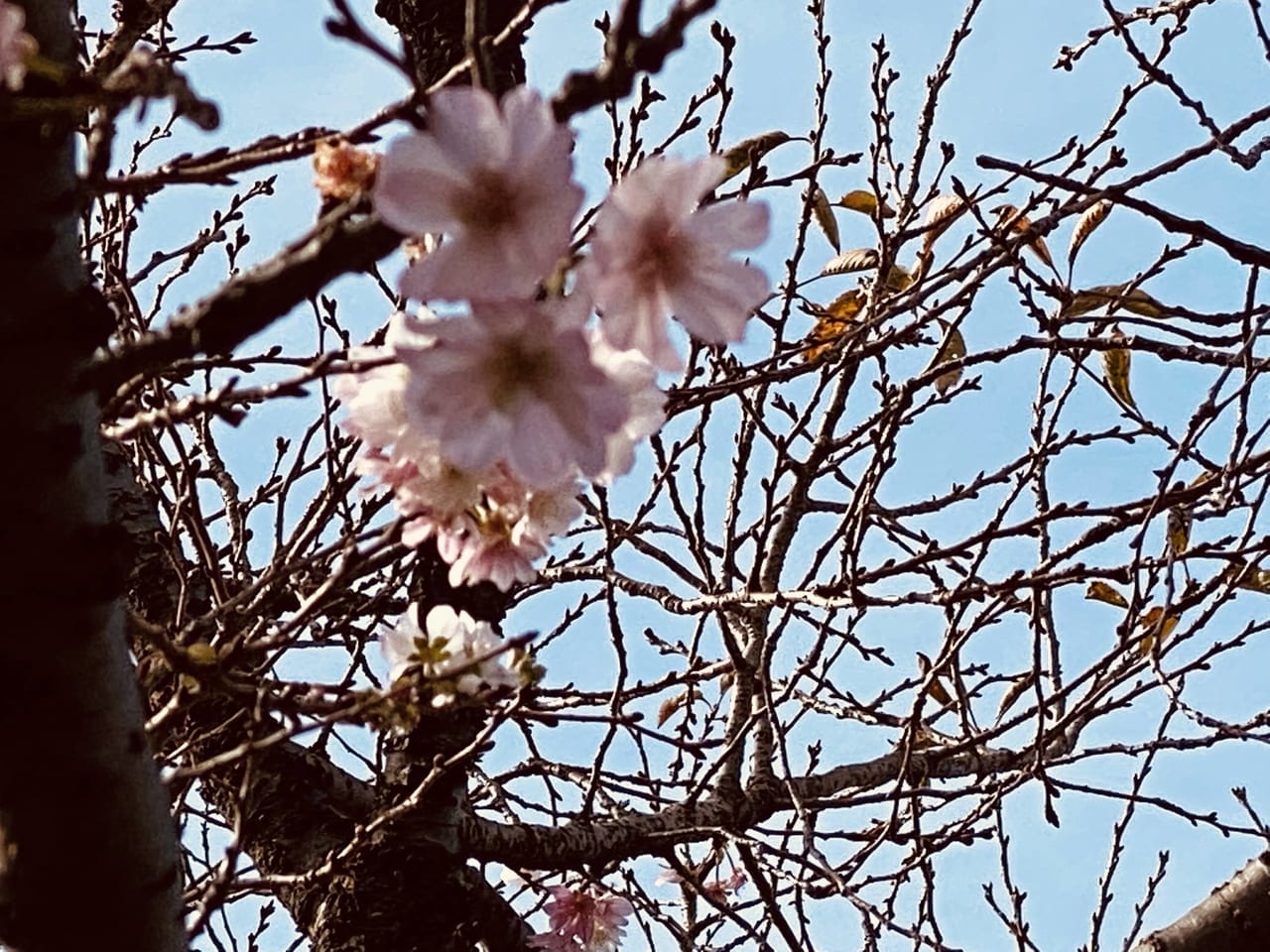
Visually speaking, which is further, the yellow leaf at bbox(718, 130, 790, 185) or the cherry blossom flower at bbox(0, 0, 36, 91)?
the yellow leaf at bbox(718, 130, 790, 185)

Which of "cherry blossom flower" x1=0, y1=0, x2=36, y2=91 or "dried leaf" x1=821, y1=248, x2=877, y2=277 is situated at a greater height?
"dried leaf" x1=821, y1=248, x2=877, y2=277

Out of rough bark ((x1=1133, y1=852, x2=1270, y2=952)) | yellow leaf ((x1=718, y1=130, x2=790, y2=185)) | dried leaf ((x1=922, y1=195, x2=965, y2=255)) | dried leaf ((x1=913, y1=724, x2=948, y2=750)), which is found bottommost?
rough bark ((x1=1133, y1=852, x2=1270, y2=952))

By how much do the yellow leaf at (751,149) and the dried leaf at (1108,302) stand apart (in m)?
0.63

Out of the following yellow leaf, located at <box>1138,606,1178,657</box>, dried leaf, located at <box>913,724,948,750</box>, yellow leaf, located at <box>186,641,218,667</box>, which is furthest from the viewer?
dried leaf, located at <box>913,724,948,750</box>

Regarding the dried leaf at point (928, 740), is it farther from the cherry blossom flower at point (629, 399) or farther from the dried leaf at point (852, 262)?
the cherry blossom flower at point (629, 399)

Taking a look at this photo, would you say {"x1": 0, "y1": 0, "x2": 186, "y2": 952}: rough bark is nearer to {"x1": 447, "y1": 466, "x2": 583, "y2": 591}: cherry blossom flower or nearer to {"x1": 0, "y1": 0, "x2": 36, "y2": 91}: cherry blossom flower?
{"x1": 0, "y1": 0, "x2": 36, "y2": 91}: cherry blossom flower

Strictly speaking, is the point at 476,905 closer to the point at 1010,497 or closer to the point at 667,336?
the point at 1010,497

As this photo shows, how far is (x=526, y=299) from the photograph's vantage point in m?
0.83

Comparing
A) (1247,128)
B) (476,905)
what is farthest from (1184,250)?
(476,905)

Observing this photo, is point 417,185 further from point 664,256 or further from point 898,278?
point 898,278

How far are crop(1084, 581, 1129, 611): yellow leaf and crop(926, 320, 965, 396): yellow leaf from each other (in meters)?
0.52

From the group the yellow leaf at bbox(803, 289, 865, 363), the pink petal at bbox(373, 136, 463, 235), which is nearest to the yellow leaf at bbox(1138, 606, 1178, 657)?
the yellow leaf at bbox(803, 289, 865, 363)

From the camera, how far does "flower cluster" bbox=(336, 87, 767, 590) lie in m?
0.80

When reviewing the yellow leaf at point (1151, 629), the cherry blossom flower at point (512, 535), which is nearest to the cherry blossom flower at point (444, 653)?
the cherry blossom flower at point (512, 535)
